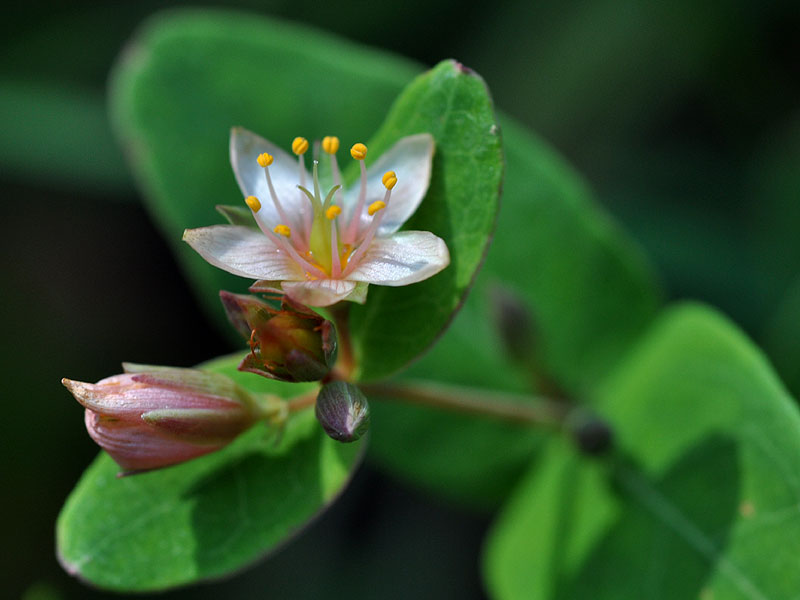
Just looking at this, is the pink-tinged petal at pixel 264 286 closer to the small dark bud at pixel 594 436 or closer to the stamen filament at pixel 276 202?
the stamen filament at pixel 276 202

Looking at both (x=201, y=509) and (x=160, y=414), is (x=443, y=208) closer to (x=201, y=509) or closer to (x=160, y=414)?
(x=160, y=414)

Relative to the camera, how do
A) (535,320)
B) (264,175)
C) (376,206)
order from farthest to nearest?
(535,320), (264,175), (376,206)

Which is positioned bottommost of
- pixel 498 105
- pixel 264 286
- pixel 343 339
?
pixel 498 105

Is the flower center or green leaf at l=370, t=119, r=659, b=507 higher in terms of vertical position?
the flower center

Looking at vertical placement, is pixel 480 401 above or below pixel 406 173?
below

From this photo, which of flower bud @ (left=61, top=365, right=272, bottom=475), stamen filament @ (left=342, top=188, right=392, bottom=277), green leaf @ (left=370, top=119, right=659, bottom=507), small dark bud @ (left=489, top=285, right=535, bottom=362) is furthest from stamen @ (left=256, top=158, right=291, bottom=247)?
green leaf @ (left=370, top=119, right=659, bottom=507)

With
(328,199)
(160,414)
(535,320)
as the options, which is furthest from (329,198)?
(535,320)

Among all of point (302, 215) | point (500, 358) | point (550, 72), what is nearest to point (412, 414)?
point (500, 358)

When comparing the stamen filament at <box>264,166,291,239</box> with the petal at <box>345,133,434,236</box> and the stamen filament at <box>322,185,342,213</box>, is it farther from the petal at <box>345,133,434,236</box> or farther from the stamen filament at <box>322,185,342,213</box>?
the petal at <box>345,133,434,236</box>
